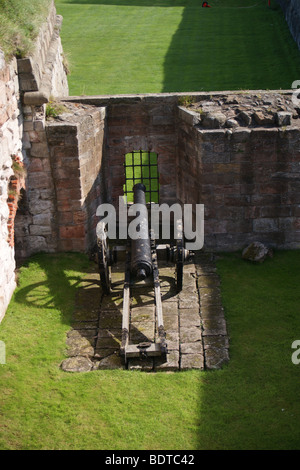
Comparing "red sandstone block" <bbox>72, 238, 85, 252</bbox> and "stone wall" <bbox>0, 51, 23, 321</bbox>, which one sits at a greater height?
"stone wall" <bbox>0, 51, 23, 321</bbox>

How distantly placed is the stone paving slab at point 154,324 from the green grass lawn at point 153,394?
0.18 m

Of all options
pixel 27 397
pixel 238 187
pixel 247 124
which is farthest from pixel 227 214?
pixel 27 397

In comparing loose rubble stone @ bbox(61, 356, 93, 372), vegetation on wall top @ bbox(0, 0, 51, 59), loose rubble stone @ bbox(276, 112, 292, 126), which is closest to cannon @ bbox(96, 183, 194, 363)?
loose rubble stone @ bbox(61, 356, 93, 372)

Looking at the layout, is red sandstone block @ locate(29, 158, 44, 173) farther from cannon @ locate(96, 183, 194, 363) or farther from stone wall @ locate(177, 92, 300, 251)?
stone wall @ locate(177, 92, 300, 251)

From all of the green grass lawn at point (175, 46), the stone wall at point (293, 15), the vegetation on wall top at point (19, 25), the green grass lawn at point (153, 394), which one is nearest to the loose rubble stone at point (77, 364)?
the green grass lawn at point (153, 394)

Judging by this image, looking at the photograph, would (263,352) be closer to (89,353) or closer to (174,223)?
(89,353)

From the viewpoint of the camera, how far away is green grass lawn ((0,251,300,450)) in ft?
21.2

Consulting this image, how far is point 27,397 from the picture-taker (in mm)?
7098

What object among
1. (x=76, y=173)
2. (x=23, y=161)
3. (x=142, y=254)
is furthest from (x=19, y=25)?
(x=142, y=254)

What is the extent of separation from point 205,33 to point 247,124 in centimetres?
1576

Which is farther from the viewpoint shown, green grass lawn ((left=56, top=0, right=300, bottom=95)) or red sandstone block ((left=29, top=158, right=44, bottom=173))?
green grass lawn ((left=56, top=0, right=300, bottom=95))

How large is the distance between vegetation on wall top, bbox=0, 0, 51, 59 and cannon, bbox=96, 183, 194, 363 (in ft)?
10.2

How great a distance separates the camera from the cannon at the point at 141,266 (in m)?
7.74
